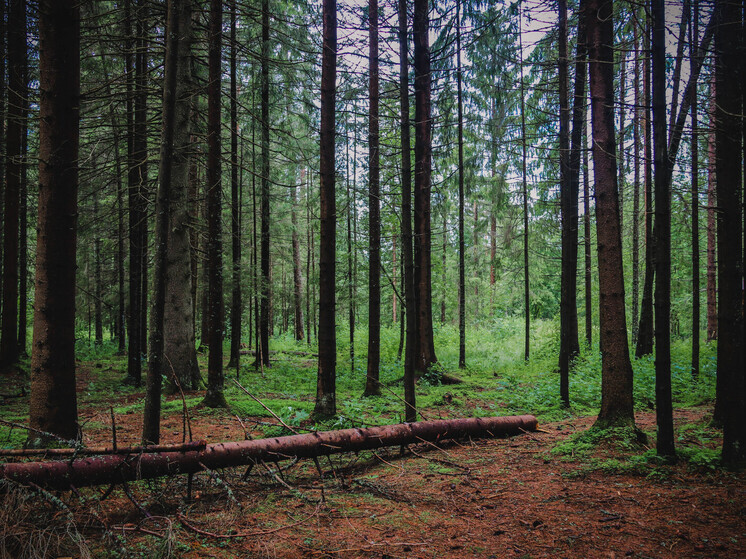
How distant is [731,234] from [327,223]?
5975mm

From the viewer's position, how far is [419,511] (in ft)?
14.1

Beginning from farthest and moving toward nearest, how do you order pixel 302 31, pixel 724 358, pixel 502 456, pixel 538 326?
1. pixel 538 326
2. pixel 302 31
3. pixel 502 456
4. pixel 724 358

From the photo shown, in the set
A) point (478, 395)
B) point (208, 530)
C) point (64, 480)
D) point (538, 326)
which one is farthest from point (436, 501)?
point (538, 326)

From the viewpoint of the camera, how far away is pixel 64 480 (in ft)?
12.4

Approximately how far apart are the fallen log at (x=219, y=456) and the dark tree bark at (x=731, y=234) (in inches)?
143

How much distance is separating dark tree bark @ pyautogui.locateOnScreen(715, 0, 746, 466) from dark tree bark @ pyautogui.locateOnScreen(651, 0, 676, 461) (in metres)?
0.62

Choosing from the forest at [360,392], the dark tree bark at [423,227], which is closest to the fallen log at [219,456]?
the forest at [360,392]

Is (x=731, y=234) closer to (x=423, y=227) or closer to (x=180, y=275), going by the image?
(x=423, y=227)

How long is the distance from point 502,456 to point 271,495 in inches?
146

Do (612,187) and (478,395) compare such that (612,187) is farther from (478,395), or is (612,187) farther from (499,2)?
(499,2)

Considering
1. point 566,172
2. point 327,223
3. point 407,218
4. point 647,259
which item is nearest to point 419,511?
point 407,218

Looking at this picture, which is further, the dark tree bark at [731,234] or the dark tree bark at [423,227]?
the dark tree bark at [423,227]

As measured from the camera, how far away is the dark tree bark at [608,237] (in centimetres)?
644

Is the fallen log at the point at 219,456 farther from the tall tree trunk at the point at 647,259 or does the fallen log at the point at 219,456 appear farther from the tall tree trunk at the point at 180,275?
the tall tree trunk at the point at 647,259
